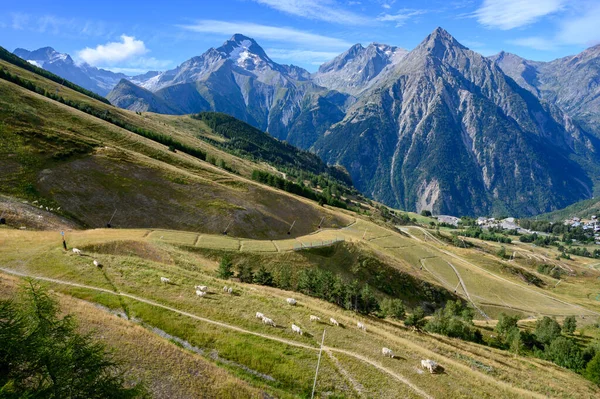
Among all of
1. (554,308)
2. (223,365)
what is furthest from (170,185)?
(554,308)

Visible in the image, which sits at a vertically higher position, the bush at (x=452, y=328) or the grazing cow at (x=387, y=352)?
the grazing cow at (x=387, y=352)

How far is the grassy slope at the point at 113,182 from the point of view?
9375 cm

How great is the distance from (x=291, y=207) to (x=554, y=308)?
407 feet

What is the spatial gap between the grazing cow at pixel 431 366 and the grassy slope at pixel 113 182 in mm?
80954

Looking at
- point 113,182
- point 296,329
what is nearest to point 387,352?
point 296,329

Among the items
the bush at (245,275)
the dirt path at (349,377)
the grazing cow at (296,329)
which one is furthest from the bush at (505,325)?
the grazing cow at (296,329)

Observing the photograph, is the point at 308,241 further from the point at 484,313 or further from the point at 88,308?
the point at 88,308

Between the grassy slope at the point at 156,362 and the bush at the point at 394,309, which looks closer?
the grassy slope at the point at 156,362

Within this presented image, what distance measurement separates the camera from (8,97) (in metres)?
127

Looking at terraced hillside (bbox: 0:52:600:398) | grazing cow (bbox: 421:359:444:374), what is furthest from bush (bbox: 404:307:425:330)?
grazing cow (bbox: 421:359:444:374)

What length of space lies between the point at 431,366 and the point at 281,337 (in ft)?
62.1

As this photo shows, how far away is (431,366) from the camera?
39156 mm

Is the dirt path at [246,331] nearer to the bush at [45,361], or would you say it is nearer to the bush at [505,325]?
the bush at [45,361]

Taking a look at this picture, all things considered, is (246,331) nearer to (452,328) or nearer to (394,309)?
(394,309)
